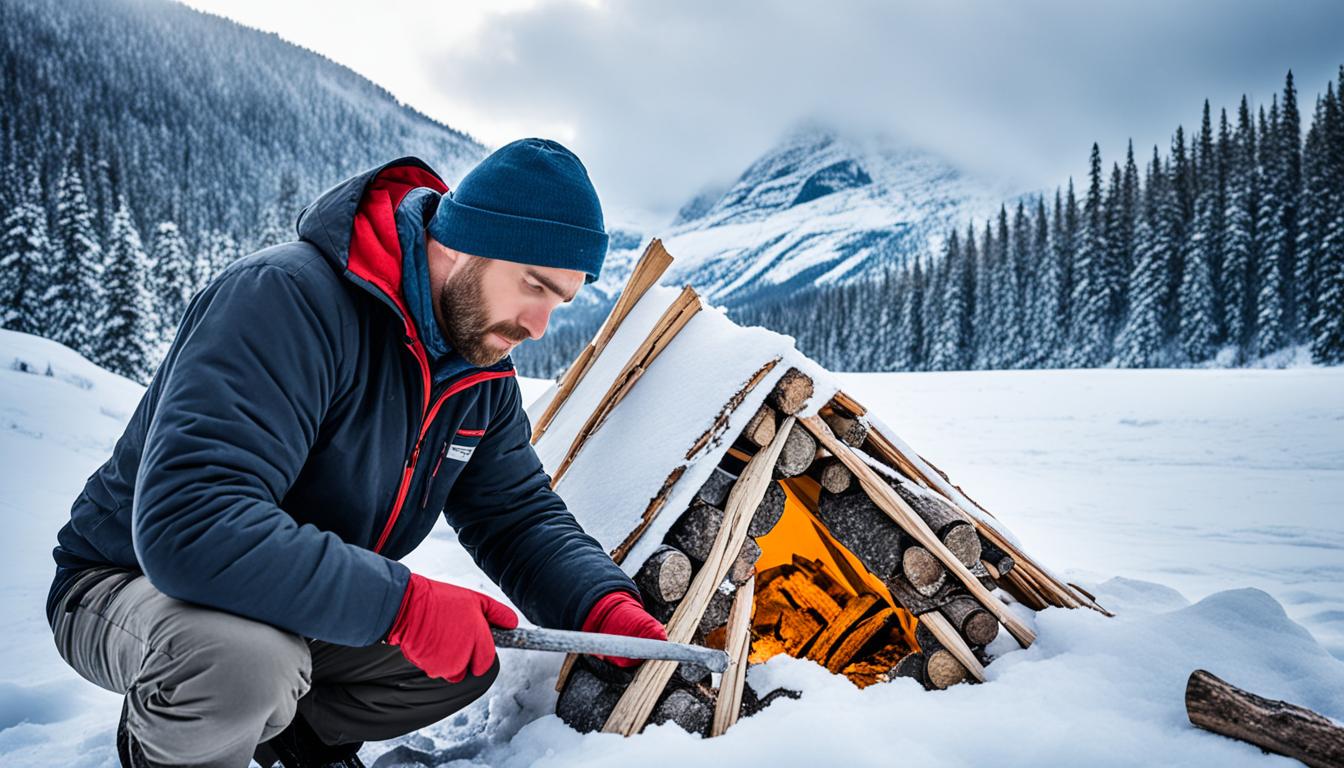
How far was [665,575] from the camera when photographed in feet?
8.25

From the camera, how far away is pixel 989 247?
56.9 m

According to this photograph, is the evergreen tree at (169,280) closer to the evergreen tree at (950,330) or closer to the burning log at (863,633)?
the burning log at (863,633)

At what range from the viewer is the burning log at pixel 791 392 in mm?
2641

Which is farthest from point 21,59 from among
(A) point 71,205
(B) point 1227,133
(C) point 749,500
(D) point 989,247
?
(B) point 1227,133

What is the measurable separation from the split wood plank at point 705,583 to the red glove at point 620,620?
18cm

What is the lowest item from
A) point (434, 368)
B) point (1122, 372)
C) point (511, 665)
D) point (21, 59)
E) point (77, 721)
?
point (77, 721)

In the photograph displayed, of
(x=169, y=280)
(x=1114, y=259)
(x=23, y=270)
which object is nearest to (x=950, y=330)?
(x=1114, y=259)

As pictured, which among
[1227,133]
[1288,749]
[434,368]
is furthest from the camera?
[1227,133]

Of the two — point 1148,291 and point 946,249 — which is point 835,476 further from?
point 946,249

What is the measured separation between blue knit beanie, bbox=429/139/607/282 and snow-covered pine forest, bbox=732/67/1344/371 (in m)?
38.9

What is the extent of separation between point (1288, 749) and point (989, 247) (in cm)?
6183

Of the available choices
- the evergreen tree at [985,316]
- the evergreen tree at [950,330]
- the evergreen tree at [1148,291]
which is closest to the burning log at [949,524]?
the evergreen tree at [1148,291]

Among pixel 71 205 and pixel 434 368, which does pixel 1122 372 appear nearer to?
pixel 434 368

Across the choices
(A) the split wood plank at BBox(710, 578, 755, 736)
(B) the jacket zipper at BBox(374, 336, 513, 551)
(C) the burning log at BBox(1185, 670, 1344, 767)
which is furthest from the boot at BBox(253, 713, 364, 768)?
(C) the burning log at BBox(1185, 670, 1344, 767)
